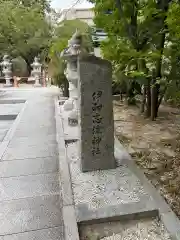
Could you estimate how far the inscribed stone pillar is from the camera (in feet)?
11.8

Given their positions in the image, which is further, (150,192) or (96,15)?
(96,15)

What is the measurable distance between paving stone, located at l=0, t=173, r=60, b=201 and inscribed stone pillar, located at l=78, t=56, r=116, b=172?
56cm

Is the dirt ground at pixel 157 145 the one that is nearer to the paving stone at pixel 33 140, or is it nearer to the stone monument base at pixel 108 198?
the stone monument base at pixel 108 198

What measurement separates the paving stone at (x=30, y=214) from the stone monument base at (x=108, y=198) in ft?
0.50

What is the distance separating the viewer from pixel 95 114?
377 cm

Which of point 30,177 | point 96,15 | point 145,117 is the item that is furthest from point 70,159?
point 96,15

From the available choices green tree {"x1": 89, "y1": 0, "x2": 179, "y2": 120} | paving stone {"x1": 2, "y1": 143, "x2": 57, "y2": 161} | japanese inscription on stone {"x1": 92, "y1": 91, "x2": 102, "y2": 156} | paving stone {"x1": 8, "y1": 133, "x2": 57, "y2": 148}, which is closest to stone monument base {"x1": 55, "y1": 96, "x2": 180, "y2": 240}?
japanese inscription on stone {"x1": 92, "y1": 91, "x2": 102, "y2": 156}

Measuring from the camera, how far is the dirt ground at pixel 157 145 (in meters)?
3.63

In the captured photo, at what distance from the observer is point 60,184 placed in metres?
3.55

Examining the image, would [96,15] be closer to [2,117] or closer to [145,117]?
[145,117]

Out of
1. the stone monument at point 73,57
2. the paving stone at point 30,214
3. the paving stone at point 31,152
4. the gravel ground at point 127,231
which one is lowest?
the gravel ground at point 127,231

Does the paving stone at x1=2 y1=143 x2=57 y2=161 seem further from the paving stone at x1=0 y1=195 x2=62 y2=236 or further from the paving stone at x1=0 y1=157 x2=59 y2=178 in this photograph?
the paving stone at x1=0 y1=195 x2=62 y2=236

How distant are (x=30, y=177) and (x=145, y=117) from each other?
4595 mm

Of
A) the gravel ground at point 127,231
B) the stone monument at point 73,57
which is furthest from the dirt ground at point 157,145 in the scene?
the stone monument at point 73,57
